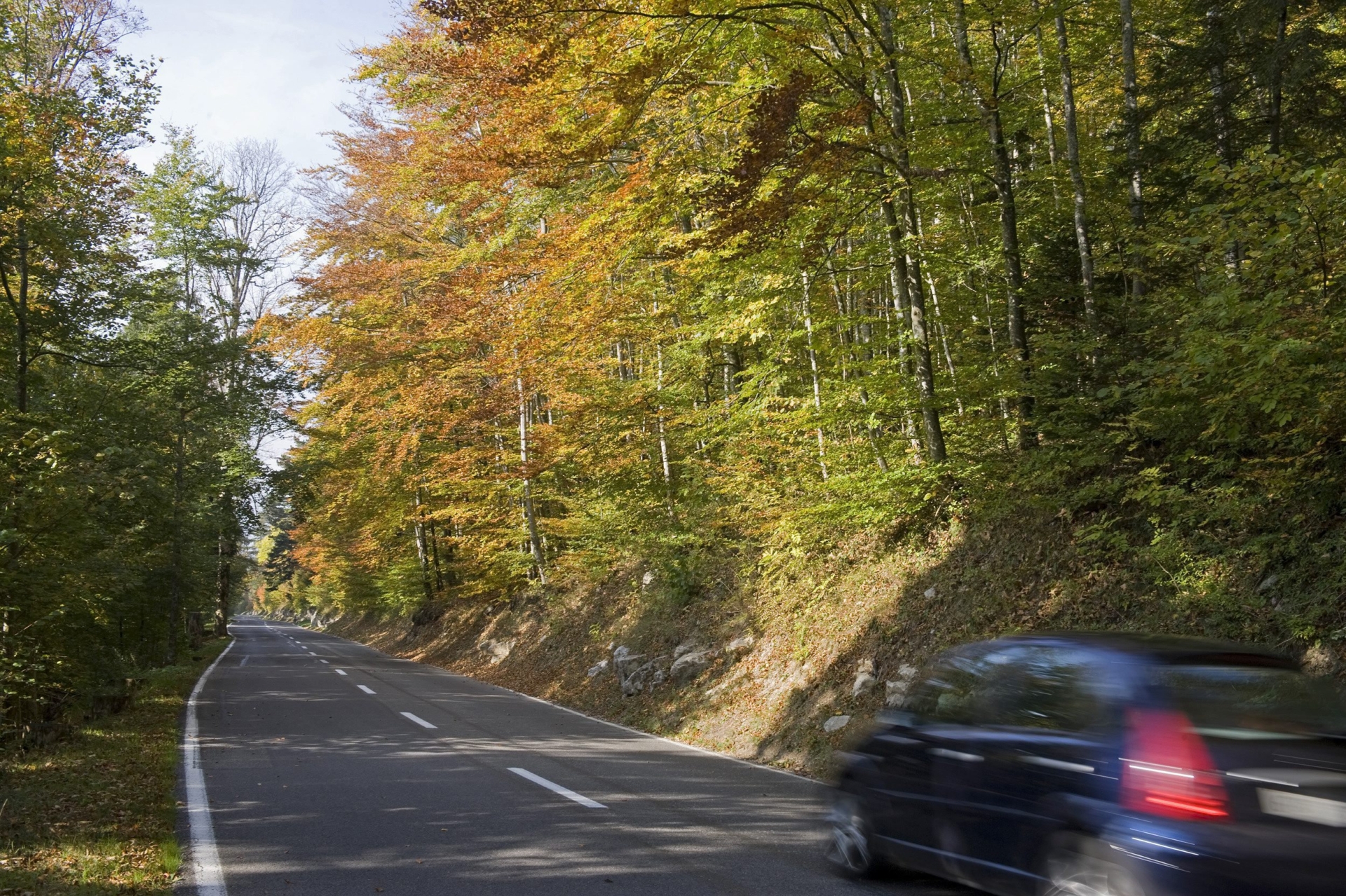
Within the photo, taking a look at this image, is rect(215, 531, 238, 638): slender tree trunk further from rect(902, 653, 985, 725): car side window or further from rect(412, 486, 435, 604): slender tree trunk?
rect(902, 653, 985, 725): car side window

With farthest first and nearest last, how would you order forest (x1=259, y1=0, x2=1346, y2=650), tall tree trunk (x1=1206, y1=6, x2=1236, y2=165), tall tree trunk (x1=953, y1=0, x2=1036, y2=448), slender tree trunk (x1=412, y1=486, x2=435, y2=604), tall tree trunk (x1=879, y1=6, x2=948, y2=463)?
slender tree trunk (x1=412, y1=486, x2=435, y2=604) → tall tree trunk (x1=953, y1=0, x2=1036, y2=448) → tall tree trunk (x1=879, y1=6, x2=948, y2=463) → tall tree trunk (x1=1206, y1=6, x2=1236, y2=165) → forest (x1=259, y1=0, x2=1346, y2=650)

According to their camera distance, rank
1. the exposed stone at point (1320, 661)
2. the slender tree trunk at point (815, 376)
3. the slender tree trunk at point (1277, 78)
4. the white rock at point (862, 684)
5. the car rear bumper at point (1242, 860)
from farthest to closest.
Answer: the slender tree trunk at point (815, 376)
the white rock at point (862, 684)
the slender tree trunk at point (1277, 78)
the exposed stone at point (1320, 661)
the car rear bumper at point (1242, 860)

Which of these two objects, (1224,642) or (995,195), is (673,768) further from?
(995,195)

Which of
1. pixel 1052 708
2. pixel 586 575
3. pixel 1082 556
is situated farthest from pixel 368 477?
pixel 1052 708

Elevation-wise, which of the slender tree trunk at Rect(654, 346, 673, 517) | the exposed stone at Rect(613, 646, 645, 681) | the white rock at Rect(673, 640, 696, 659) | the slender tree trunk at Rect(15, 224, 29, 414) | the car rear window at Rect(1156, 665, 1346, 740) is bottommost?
the exposed stone at Rect(613, 646, 645, 681)

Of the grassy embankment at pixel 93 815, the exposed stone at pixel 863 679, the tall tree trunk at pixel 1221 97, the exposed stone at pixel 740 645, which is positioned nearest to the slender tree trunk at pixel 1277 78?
the tall tree trunk at pixel 1221 97

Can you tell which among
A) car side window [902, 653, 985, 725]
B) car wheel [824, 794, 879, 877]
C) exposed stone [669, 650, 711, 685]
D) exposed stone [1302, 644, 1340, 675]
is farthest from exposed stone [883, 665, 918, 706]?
exposed stone [669, 650, 711, 685]

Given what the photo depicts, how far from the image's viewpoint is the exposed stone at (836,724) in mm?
10125

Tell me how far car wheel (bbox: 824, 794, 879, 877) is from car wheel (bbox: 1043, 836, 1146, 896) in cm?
153

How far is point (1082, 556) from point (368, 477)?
26015mm

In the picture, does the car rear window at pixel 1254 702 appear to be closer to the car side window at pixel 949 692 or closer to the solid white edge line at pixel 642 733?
the car side window at pixel 949 692

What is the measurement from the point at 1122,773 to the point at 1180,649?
737 mm

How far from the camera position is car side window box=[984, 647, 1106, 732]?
4.20m

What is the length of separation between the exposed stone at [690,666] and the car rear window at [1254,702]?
1115 centimetres
